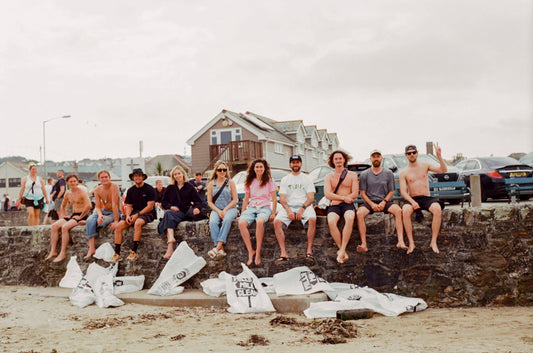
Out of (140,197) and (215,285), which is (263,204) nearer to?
(215,285)

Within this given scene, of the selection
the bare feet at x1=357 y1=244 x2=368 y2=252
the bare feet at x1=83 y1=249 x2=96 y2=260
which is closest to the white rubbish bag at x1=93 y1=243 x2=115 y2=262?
the bare feet at x1=83 y1=249 x2=96 y2=260

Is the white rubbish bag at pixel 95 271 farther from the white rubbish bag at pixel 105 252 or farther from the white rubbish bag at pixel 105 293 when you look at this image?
the white rubbish bag at pixel 105 252

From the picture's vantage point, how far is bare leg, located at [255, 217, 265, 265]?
746cm

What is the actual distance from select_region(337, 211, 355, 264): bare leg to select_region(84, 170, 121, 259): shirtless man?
3.92 m

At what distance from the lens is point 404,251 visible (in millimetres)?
7086

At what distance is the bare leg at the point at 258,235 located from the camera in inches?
294

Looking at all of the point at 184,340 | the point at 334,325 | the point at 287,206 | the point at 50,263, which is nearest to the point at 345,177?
the point at 287,206

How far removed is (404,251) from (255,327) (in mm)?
2481

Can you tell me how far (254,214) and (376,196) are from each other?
1869 millimetres

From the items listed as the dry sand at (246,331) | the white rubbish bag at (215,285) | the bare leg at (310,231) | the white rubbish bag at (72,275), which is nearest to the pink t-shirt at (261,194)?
the bare leg at (310,231)

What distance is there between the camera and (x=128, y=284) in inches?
318

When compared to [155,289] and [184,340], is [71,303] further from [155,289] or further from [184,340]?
[184,340]

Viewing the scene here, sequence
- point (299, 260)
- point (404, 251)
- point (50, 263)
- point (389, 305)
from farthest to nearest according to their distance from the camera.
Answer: point (50, 263) → point (299, 260) → point (404, 251) → point (389, 305)

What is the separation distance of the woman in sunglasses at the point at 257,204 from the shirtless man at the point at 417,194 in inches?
75.9
